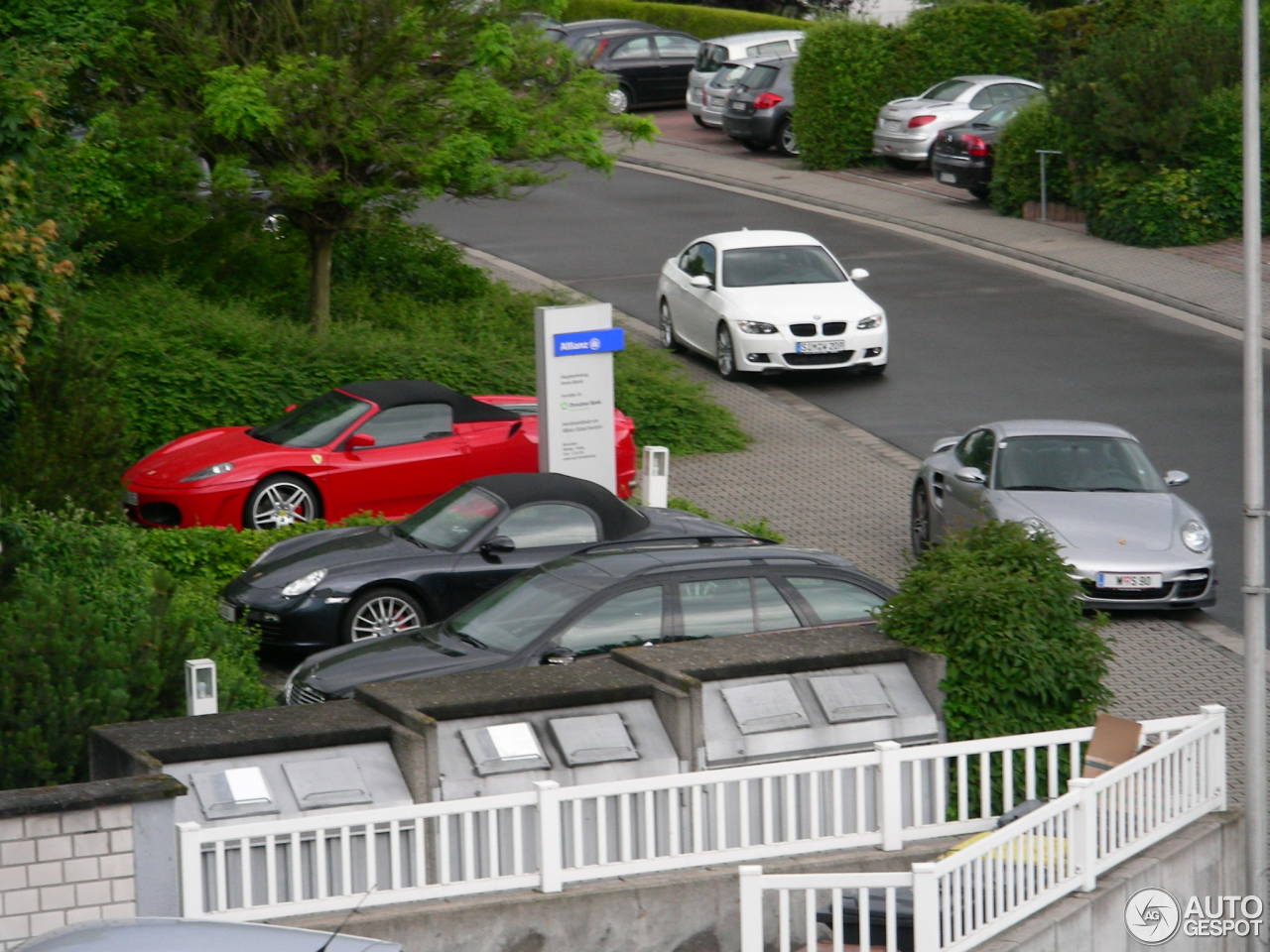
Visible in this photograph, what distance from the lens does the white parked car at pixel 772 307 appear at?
2177cm

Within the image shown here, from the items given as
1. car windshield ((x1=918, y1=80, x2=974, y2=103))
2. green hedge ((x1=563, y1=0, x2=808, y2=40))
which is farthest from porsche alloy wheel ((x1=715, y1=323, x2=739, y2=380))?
green hedge ((x1=563, y1=0, x2=808, y2=40))

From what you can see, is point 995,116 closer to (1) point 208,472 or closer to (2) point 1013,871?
(1) point 208,472

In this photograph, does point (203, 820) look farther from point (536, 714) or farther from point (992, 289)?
point (992, 289)

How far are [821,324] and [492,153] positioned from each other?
4.27 meters

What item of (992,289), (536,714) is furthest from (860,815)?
(992,289)

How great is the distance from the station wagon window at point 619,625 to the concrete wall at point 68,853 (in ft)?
11.4

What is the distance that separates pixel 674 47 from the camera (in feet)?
140

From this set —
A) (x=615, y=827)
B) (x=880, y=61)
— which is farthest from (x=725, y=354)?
(x=880, y=61)

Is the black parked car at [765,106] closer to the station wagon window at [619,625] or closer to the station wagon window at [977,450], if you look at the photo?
the station wagon window at [977,450]

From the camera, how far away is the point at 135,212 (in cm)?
1984

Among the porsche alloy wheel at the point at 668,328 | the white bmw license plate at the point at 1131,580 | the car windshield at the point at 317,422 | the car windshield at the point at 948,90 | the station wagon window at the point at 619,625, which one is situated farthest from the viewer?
the car windshield at the point at 948,90

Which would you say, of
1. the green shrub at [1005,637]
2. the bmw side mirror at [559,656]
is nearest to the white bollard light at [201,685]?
the bmw side mirror at [559,656]

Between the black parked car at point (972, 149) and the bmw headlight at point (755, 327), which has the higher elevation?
the black parked car at point (972, 149)

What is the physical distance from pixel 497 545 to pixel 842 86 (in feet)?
75.0
